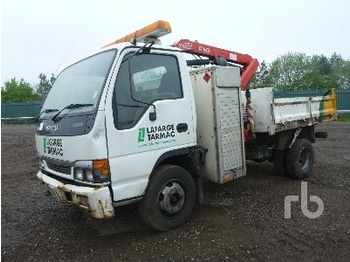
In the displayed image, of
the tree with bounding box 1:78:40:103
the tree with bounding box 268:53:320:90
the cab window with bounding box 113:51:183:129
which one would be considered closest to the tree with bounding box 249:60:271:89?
the tree with bounding box 268:53:320:90

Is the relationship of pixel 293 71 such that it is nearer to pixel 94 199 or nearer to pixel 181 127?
pixel 181 127

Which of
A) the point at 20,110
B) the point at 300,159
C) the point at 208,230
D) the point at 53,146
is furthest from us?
the point at 20,110

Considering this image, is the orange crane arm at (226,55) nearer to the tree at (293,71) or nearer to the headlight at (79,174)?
the headlight at (79,174)

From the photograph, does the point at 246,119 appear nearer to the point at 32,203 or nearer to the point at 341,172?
the point at 341,172

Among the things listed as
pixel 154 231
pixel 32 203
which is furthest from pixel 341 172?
pixel 32 203

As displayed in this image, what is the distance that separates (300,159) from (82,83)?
4.48 m

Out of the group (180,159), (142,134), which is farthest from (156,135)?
(180,159)

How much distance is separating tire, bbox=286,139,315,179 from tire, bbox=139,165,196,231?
2612mm

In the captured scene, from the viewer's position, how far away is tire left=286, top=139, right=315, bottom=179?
5805 millimetres

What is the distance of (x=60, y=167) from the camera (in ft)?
11.9

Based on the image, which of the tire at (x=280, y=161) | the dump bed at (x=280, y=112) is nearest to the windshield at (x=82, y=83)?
the dump bed at (x=280, y=112)

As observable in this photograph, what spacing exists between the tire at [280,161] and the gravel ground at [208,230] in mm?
292

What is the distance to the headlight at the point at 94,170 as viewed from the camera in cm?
320

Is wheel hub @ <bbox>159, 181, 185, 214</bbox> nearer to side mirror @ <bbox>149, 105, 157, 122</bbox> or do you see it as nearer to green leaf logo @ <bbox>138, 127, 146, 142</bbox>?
green leaf logo @ <bbox>138, 127, 146, 142</bbox>
